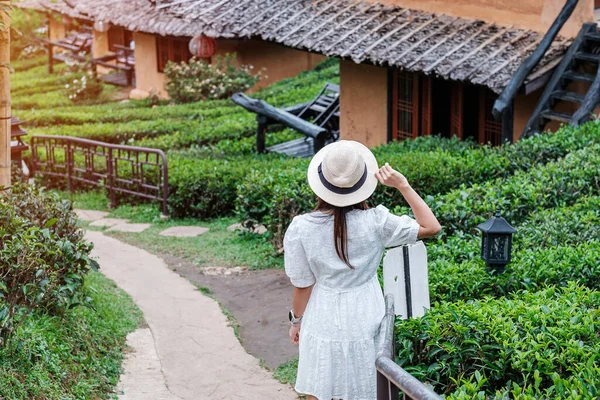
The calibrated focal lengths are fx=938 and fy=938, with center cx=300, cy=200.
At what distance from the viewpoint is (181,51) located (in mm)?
25438

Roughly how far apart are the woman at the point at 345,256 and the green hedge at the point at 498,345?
242 mm

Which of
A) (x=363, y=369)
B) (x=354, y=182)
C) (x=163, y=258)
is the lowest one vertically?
(x=163, y=258)

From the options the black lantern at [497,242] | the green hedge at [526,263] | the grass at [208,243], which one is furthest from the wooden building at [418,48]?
the black lantern at [497,242]

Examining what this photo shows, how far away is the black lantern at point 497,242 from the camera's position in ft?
20.0

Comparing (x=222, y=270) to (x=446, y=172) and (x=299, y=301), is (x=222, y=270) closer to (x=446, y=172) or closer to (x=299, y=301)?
(x=446, y=172)

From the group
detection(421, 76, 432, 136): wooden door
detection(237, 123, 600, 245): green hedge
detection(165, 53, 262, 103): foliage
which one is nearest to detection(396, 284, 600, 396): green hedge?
detection(237, 123, 600, 245): green hedge

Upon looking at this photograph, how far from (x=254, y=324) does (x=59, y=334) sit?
2.20 m

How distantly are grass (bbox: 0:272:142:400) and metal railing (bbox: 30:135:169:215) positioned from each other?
→ 6.06 m

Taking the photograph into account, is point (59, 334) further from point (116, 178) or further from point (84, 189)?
point (84, 189)

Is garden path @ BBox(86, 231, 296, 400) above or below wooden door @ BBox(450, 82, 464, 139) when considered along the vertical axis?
below

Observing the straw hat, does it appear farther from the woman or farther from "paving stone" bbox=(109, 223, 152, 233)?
"paving stone" bbox=(109, 223, 152, 233)

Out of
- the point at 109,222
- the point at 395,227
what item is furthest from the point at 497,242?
the point at 109,222

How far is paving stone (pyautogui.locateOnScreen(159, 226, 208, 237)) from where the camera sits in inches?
489

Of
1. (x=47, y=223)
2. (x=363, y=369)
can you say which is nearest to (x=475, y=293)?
(x=363, y=369)
